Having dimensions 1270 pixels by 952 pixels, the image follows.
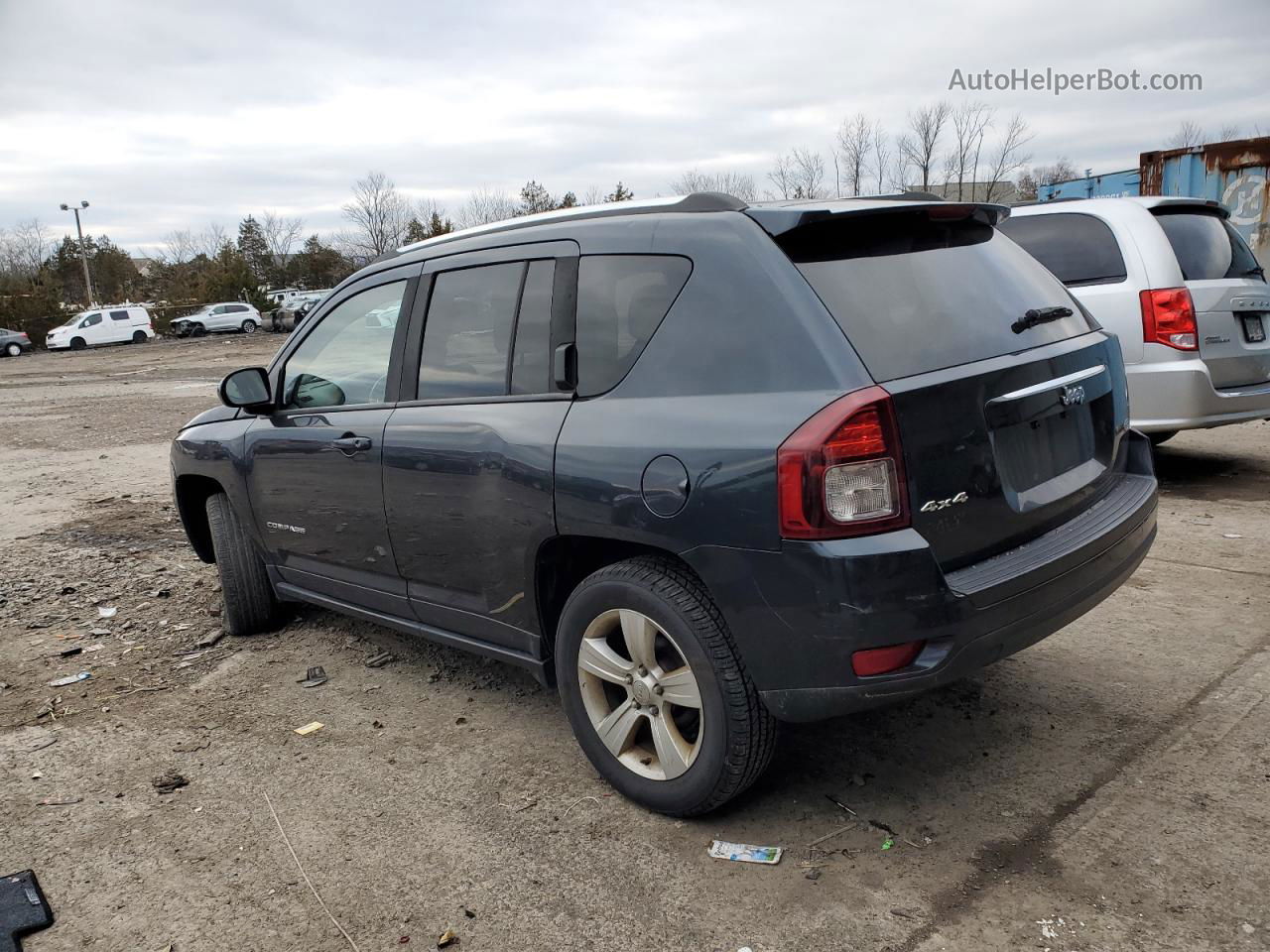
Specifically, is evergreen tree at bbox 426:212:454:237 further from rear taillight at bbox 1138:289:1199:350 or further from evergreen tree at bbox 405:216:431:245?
rear taillight at bbox 1138:289:1199:350

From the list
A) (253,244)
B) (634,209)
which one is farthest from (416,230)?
(634,209)

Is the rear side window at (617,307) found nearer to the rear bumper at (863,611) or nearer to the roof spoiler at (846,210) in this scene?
the roof spoiler at (846,210)

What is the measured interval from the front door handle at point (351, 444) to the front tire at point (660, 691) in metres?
1.19

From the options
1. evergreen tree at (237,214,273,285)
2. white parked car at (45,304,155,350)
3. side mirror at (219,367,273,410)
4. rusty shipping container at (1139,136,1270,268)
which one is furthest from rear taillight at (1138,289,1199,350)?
evergreen tree at (237,214,273,285)

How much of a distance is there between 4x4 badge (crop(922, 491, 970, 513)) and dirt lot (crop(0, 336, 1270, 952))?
998mm

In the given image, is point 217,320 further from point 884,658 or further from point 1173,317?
point 884,658

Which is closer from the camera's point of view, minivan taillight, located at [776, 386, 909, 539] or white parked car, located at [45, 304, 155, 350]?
minivan taillight, located at [776, 386, 909, 539]

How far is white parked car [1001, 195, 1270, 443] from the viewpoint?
20.4ft

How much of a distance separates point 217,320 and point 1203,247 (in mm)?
48383

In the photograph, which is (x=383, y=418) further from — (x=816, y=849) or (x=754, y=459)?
(x=816, y=849)

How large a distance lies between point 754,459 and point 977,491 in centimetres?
64

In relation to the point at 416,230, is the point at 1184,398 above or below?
below

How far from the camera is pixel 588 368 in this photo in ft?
10.1

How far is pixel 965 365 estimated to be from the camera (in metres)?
2.75
